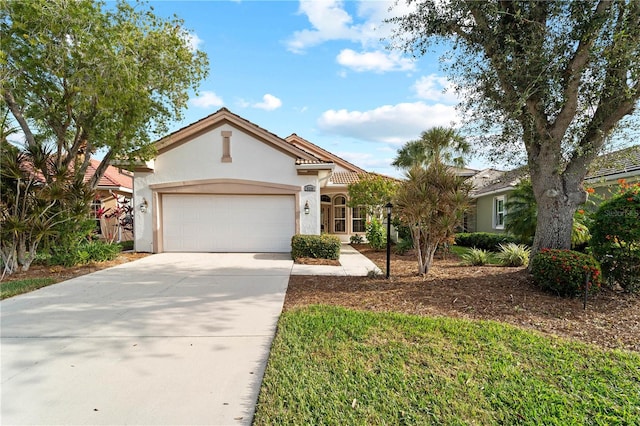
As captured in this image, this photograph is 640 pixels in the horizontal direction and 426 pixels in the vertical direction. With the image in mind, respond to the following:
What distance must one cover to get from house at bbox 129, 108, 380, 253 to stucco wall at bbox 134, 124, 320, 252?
0.12ft

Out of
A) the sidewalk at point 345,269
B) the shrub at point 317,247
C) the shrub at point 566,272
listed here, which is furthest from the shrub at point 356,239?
the shrub at point 566,272

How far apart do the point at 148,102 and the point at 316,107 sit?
236 inches

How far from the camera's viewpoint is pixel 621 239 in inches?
231

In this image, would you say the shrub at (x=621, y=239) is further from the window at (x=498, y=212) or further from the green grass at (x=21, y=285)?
the window at (x=498, y=212)

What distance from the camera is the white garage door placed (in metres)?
12.6

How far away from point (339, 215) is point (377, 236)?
4622 mm

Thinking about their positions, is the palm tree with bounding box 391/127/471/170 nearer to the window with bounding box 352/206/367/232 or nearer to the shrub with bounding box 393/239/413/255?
the window with bounding box 352/206/367/232

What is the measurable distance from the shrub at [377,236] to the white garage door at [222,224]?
382cm

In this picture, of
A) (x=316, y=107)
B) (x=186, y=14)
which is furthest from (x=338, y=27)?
(x=186, y=14)

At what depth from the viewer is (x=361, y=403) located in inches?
111

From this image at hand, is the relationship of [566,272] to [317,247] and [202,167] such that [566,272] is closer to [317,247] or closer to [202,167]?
[317,247]

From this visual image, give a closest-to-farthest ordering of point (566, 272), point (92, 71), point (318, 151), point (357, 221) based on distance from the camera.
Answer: point (566, 272) → point (92, 71) → point (357, 221) → point (318, 151)

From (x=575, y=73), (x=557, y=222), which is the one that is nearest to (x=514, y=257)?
(x=557, y=222)

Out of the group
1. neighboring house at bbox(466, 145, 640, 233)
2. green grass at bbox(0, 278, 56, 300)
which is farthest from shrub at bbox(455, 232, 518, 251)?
Result: green grass at bbox(0, 278, 56, 300)
